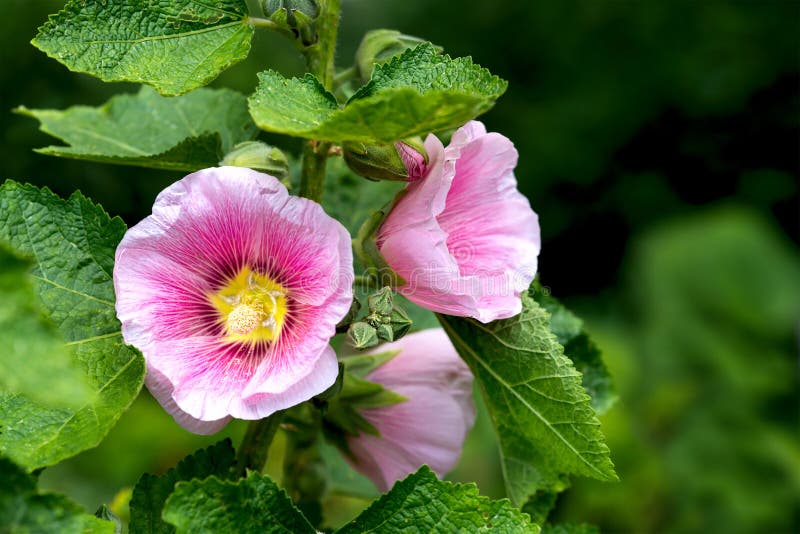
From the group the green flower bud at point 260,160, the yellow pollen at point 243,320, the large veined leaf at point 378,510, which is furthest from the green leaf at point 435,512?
the green flower bud at point 260,160

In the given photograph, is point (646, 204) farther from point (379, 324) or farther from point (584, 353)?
point (379, 324)

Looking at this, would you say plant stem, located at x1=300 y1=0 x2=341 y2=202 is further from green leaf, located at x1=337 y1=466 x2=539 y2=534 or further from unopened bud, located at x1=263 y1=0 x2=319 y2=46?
green leaf, located at x1=337 y1=466 x2=539 y2=534

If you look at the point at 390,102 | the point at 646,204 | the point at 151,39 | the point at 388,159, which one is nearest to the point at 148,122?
the point at 151,39

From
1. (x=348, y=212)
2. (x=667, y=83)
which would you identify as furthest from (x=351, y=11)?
(x=348, y=212)

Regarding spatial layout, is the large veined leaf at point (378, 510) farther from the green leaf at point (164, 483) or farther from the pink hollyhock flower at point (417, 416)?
the pink hollyhock flower at point (417, 416)

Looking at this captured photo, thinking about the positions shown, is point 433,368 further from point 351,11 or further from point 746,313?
point 351,11
